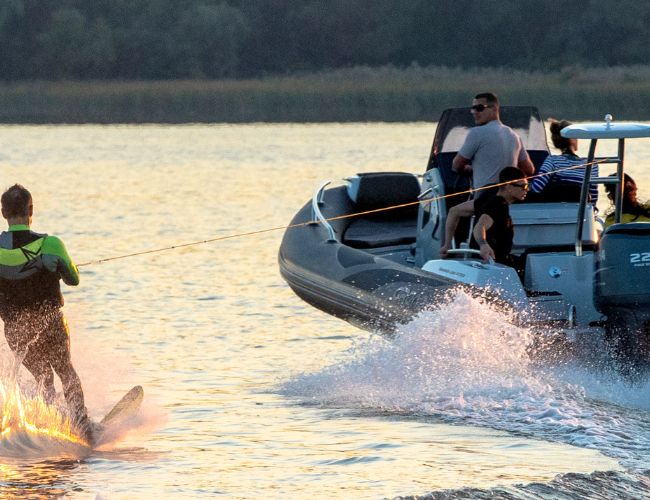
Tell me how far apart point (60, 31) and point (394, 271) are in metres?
59.6

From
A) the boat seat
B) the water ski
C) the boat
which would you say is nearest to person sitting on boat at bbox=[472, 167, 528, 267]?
the boat

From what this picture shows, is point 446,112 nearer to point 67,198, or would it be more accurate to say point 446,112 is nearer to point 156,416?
point 156,416

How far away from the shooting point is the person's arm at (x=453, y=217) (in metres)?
9.22

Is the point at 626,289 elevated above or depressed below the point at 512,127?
below

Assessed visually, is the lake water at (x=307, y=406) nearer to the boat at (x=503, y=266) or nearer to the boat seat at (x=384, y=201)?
the boat at (x=503, y=266)

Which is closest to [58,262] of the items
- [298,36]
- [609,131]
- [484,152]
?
[609,131]

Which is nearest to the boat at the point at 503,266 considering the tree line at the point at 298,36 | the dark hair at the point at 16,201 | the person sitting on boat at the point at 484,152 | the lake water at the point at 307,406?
the person sitting on boat at the point at 484,152

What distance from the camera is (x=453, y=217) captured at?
9.28 meters

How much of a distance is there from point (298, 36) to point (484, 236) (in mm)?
64227

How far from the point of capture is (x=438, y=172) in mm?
10023

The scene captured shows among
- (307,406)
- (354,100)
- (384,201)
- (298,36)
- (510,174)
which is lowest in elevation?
(354,100)

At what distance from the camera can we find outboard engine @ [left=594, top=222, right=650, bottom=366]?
25.2 feet

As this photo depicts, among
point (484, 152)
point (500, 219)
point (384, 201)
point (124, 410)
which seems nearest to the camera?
point (124, 410)

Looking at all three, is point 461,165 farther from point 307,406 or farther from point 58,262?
point 58,262
